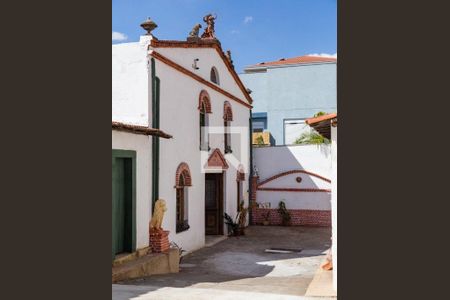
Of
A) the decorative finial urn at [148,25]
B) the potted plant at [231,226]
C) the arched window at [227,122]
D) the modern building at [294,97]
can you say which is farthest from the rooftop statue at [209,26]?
the modern building at [294,97]

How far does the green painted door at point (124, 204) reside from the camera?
10.2 metres

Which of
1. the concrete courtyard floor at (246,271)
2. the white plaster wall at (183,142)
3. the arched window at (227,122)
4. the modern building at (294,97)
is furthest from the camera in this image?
the modern building at (294,97)

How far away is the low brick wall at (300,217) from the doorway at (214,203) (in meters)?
3.84

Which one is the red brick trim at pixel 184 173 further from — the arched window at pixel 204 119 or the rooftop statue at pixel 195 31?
the rooftop statue at pixel 195 31

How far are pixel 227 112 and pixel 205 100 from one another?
254cm

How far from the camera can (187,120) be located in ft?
47.0

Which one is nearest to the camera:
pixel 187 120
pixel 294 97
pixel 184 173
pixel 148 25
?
pixel 148 25

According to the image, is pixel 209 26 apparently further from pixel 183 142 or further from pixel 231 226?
pixel 231 226

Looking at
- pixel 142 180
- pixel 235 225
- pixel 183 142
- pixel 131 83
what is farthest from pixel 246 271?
pixel 235 225

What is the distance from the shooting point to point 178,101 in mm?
13633

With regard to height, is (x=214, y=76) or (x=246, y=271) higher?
(x=214, y=76)

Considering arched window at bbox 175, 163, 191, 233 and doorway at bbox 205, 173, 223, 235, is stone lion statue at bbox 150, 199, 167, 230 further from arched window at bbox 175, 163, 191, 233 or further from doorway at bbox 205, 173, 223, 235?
doorway at bbox 205, 173, 223, 235

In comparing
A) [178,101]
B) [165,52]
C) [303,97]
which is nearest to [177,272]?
[178,101]
